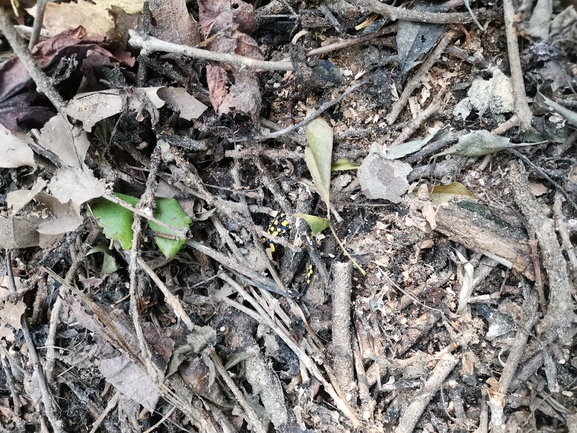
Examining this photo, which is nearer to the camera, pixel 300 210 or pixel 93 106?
pixel 93 106

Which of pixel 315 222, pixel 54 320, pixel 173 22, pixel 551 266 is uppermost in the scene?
pixel 173 22

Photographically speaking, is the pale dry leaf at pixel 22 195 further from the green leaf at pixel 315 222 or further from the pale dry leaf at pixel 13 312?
the green leaf at pixel 315 222

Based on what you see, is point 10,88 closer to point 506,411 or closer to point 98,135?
point 98,135

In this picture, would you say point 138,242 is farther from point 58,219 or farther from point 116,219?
point 58,219

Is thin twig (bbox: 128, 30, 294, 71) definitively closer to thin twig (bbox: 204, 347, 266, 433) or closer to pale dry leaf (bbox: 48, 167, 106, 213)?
pale dry leaf (bbox: 48, 167, 106, 213)

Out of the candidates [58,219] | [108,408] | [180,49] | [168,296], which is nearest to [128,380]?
[108,408]

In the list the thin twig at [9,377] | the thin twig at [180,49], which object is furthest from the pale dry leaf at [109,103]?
the thin twig at [9,377]
